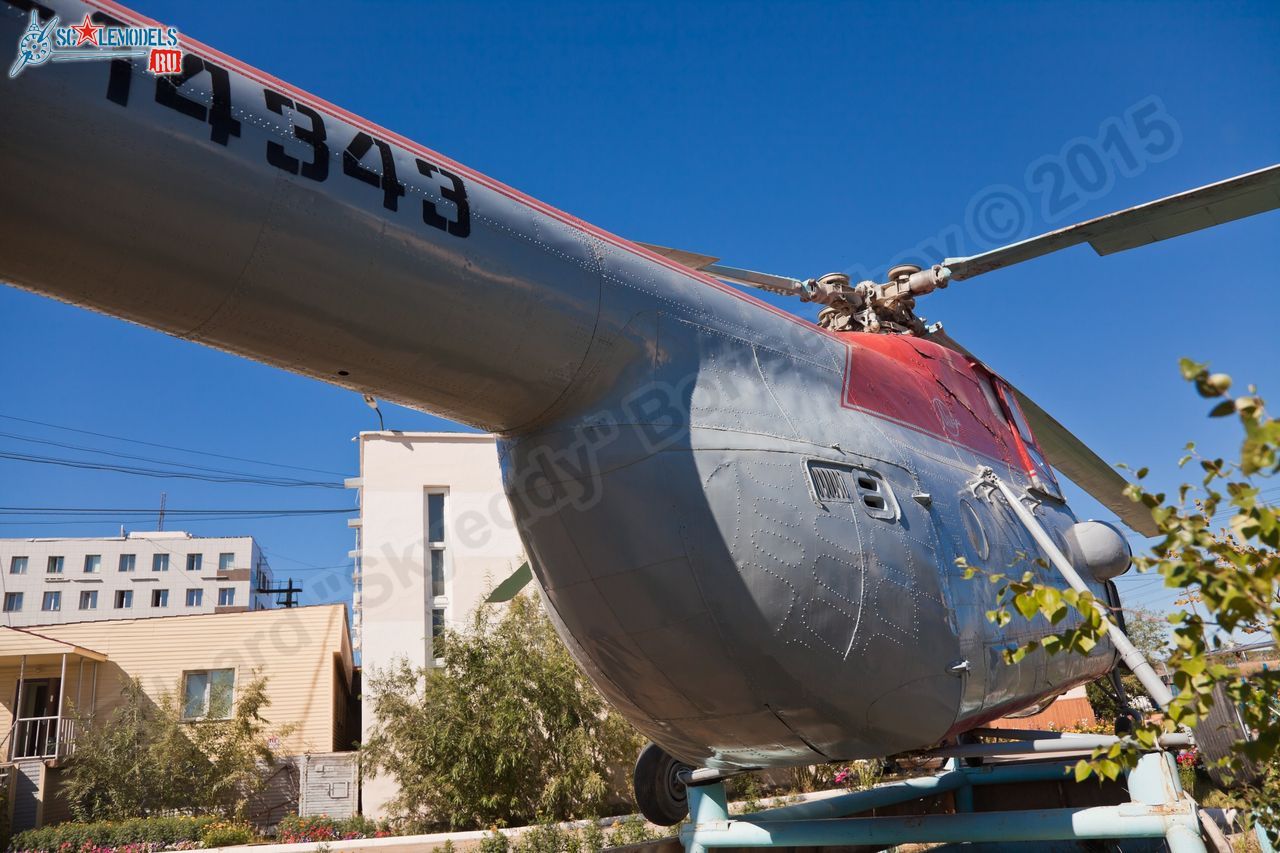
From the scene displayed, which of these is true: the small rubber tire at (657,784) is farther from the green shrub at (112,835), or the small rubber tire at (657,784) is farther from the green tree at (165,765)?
the green tree at (165,765)

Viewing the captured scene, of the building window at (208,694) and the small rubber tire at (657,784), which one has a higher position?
the building window at (208,694)

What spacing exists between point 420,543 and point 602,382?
22.5 metres

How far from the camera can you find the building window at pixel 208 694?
23.3 m

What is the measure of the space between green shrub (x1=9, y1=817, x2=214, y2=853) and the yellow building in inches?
158

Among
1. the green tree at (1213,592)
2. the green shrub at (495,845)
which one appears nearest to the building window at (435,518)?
the green shrub at (495,845)

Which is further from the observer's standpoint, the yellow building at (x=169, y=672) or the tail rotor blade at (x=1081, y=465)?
the yellow building at (x=169, y=672)

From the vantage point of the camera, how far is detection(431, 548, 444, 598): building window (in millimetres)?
25786

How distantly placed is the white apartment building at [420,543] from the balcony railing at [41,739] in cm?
750

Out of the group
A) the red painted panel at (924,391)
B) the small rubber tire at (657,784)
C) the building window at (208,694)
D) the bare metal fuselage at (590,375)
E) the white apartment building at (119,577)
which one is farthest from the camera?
the white apartment building at (119,577)

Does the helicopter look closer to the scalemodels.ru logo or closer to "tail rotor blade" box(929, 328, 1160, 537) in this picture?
the scalemodels.ru logo

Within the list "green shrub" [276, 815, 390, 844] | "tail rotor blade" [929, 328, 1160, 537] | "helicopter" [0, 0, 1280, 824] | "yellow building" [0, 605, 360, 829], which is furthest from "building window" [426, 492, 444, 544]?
"helicopter" [0, 0, 1280, 824]

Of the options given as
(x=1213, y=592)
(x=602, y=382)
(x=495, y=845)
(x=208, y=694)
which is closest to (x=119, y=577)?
(x=208, y=694)

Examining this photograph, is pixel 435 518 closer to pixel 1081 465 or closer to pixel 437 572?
pixel 437 572

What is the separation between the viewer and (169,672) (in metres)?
25.2
